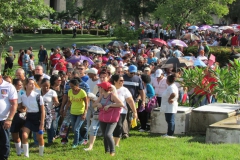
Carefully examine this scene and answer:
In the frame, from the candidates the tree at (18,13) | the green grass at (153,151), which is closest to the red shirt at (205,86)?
the green grass at (153,151)

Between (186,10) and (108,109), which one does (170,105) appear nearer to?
(108,109)

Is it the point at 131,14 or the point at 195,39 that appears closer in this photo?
the point at 195,39

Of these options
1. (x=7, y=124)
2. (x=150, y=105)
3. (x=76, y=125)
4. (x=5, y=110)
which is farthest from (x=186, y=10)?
(x=7, y=124)

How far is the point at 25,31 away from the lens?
57125mm

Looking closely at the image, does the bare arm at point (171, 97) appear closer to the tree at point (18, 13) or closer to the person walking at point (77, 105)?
the person walking at point (77, 105)

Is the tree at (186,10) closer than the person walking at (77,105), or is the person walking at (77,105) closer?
the person walking at (77,105)

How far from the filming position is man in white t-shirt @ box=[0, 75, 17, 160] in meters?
8.98

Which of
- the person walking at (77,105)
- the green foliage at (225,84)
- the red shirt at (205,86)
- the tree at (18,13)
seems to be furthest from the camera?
the tree at (18,13)

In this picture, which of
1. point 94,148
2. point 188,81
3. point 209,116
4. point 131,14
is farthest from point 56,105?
point 131,14

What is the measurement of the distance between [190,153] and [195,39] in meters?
23.2

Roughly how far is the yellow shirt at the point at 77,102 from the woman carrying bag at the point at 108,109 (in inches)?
35.1

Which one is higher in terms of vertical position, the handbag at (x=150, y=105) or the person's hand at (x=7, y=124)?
the person's hand at (x=7, y=124)

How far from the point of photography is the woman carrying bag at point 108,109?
375 inches

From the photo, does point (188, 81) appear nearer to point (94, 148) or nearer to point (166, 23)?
point (94, 148)
